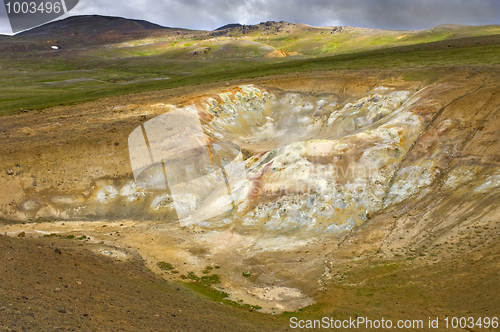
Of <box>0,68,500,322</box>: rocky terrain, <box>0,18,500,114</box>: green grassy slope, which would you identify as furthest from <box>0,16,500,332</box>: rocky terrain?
<box>0,18,500,114</box>: green grassy slope

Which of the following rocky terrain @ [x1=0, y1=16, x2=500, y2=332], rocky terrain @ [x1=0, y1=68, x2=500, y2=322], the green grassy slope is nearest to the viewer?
rocky terrain @ [x1=0, y1=16, x2=500, y2=332]

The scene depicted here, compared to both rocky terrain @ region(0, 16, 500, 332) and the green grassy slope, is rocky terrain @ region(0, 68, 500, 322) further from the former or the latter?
the green grassy slope

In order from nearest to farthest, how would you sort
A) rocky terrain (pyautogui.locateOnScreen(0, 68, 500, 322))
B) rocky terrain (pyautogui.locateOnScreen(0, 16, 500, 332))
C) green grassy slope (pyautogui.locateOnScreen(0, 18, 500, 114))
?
1. rocky terrain (pyautogui.locateOnScreen(0, 16, 500, 332))
2. rocky terrain (pyautogui.locateOnScreen(0, 68, 500, 322))
3. green grassy slope (pyautogui.locateOnScreen(0, 18, 500, 114))

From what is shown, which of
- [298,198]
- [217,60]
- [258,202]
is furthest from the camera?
[217,60]

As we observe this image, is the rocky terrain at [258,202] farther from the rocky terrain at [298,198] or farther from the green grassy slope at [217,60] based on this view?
the green grassy slope at [217,60]

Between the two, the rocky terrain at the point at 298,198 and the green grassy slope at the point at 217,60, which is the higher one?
the green grassy slope at the point at 217,60

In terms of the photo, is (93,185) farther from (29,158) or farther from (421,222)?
(421,222)

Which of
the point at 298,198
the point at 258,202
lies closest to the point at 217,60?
the point at 258,202

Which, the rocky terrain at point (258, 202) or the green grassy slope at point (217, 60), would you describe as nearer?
the rocky terrain at point (258, 202)

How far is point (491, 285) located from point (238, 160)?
82.0ft

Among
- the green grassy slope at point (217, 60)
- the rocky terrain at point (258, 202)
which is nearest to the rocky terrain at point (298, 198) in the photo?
the rocky terrain at point (258, 202)

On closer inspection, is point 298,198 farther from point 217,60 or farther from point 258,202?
point 217,60

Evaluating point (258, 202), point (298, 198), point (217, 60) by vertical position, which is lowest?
point (258, 202)

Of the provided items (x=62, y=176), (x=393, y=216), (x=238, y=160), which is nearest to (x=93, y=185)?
(x=62, y=176)
